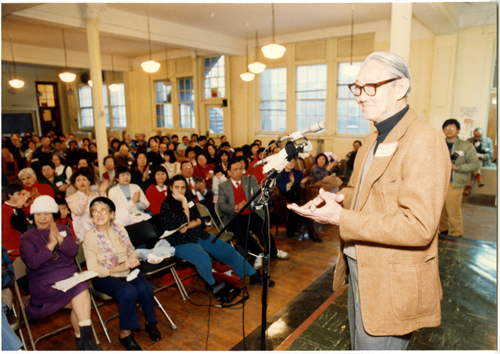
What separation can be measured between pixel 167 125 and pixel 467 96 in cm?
1017

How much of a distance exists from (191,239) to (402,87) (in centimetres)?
269

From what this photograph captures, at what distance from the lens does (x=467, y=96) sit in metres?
7.67

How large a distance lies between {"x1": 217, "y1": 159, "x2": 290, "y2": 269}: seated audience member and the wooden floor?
255 millimetres

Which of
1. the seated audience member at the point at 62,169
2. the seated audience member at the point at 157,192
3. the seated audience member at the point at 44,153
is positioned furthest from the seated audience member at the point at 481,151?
the seated audience member at the point at 44,153

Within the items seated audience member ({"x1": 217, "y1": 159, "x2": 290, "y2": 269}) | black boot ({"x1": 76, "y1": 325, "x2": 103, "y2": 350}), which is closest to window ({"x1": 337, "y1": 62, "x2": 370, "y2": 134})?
seated audience member ({"x1": 217, "y1": 159, "x2": 290, "y2": 269})

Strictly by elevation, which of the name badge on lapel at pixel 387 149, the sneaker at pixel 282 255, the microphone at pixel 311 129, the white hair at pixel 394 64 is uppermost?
the white hair at pixel 394 64

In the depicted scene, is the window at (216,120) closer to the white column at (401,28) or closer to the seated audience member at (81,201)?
the seated audience member at (81,201)

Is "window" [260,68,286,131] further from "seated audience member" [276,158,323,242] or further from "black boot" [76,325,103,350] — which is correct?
"black boot" [76,325,103,350]

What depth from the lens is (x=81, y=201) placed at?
3711 mm

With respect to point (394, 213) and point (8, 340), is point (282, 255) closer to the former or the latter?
point (8, 340)

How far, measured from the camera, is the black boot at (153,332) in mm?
2660

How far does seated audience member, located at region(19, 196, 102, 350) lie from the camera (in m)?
2.47

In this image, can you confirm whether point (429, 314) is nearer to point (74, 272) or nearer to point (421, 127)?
point (421, 127)

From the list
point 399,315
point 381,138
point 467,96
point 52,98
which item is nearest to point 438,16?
point 467,96
